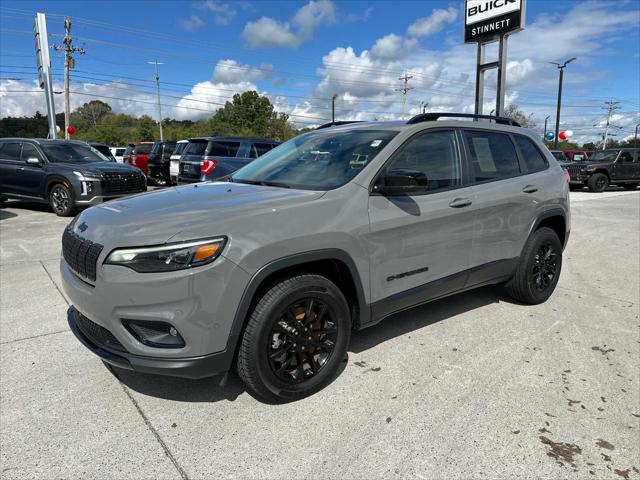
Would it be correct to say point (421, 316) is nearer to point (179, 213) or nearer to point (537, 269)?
point (537, 269)

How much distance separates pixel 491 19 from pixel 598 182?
30.6 ft

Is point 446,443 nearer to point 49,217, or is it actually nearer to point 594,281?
point 594,281

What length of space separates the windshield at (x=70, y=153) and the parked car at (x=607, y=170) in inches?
681

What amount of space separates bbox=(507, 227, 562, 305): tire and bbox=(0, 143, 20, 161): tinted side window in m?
10.9

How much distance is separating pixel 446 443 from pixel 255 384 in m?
1.09

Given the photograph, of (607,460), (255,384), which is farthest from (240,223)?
(607,460)

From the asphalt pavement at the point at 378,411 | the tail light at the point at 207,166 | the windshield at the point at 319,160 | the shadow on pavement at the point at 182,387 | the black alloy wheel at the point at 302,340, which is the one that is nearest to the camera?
the asphalt pavement at the point at 378,411

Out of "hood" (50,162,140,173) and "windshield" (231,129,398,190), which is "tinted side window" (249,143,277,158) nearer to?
"hood" (50,162,140,173)

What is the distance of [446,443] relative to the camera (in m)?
2.40

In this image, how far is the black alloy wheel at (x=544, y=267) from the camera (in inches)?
172

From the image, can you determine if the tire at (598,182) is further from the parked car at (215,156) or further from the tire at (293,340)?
the tire at (293,340)

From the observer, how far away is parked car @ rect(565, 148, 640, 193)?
18312 mm

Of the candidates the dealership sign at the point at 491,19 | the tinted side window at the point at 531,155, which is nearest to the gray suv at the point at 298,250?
the tinted side window at the point at 531,155

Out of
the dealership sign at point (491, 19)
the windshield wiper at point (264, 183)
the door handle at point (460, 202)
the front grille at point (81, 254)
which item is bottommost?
the front grille at point (81, 254)
